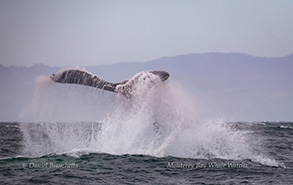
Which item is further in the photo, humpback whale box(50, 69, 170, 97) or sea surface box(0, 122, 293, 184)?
humpback whale box(50, 69, 170, 97)

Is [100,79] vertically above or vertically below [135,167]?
above

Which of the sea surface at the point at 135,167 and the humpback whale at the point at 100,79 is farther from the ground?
the humpback whale at the point at 100,79

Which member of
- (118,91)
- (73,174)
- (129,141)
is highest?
Answer: (118,91)

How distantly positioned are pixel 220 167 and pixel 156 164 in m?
2.23

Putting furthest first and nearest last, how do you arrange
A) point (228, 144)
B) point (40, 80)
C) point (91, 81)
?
point (228, 144) → point (40, 80) → point (91, 81)

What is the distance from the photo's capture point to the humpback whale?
48.3 ft

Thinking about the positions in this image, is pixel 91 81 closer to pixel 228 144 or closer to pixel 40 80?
pixel 40 80

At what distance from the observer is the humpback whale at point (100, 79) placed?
14734mm

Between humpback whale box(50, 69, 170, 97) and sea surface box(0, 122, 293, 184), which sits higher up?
humpback whale box(50, 69, 170, 97)

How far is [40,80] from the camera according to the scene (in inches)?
633

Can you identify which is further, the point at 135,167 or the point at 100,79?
the point at 100,79

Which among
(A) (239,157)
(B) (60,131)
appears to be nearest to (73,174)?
(B) (60,131)

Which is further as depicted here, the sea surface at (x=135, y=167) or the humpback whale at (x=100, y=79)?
the humpback whale at (x=100, y=79)

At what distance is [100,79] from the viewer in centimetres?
1498
